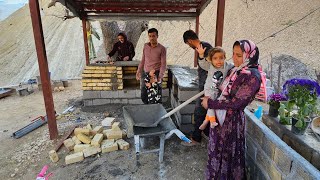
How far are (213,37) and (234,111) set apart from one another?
16.1 m

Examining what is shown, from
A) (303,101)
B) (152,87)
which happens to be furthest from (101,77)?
(303,101)

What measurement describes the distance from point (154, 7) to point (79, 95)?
3538mm

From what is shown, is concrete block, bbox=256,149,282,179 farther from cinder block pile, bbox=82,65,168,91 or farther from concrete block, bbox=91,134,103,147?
cinder block pile, bbox=82,65,168,91

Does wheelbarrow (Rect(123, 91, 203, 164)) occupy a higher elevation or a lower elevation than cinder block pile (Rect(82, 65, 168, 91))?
lower

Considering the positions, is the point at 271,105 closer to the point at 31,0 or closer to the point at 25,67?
the point at 31,0

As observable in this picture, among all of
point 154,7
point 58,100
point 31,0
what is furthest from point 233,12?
point 31,0

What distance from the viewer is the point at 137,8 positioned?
5.93 metres

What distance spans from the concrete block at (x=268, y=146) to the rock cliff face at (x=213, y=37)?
33.0ft

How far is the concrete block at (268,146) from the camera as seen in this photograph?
216 cm

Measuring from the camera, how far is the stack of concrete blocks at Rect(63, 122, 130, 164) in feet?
11.5

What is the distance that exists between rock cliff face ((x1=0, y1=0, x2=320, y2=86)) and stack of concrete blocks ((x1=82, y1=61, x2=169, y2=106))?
7.80 meters

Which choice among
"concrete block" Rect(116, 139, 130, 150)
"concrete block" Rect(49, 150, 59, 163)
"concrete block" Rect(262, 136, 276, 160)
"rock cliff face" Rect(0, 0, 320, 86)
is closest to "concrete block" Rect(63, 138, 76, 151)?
"concrete block" Rect(49, 150, 59, 163)

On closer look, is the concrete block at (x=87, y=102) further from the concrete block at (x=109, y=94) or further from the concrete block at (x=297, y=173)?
the concrete block at (x=297, y=173)

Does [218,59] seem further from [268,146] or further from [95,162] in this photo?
[95,162]
